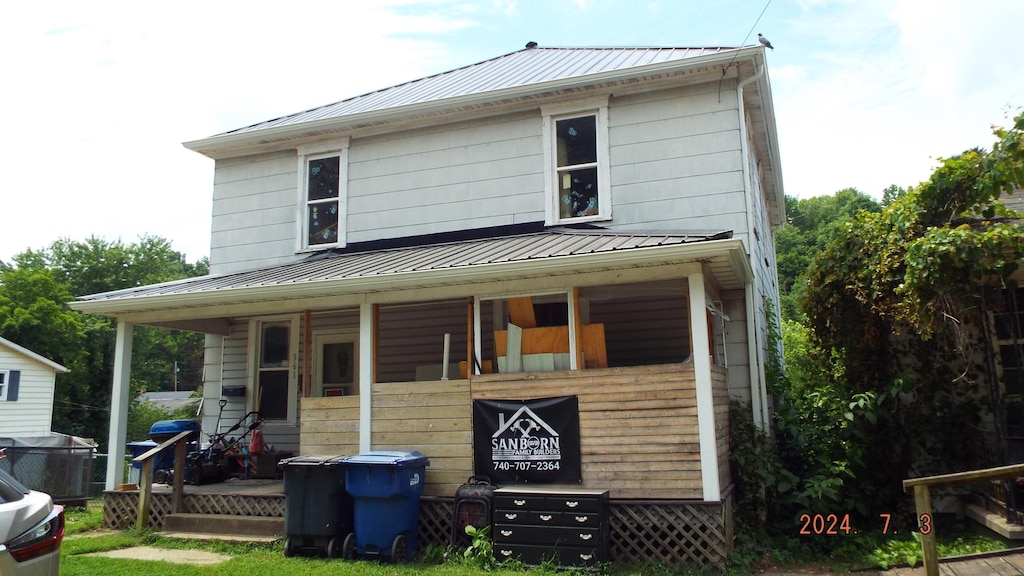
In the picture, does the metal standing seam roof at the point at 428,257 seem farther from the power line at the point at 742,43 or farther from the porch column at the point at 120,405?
the power line at the point at 742,43

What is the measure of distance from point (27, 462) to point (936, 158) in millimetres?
15306

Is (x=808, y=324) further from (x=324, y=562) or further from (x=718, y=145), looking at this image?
(x=324, y=562)

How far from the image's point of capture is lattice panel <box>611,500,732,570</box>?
23.3ft

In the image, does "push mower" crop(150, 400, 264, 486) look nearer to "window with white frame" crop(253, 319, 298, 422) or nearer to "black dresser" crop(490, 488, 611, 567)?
"window with white frame" crop(253, 319, 298, 422)

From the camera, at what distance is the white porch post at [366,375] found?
8945 millimetres

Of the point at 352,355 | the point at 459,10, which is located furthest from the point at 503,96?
the point at 352,355

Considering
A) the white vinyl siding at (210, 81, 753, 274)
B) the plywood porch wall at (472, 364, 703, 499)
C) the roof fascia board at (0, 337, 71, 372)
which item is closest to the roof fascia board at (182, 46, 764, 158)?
the white vinyl siding at (210, 81, 753, 274)

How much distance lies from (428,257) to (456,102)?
110 inches

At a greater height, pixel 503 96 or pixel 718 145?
pixel 503 96

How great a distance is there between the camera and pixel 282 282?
30.8 ft

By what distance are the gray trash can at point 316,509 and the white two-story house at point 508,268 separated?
3.40 ft

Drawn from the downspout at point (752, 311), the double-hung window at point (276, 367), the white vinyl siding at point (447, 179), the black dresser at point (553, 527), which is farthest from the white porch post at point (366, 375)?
the downspout at point (752, 311)

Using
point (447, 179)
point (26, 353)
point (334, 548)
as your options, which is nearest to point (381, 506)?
point (334, 548)

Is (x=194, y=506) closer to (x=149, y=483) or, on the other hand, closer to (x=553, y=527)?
(x=149, y=483)
